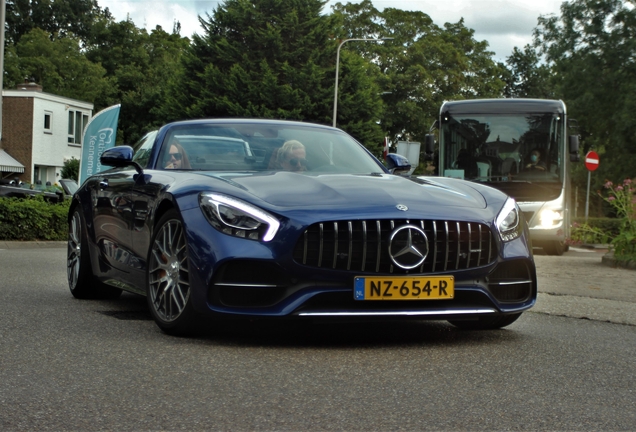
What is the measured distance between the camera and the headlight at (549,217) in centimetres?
1855

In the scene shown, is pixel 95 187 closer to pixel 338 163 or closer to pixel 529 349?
pixel 338 163

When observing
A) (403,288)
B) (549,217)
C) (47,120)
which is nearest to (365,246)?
(403,288)

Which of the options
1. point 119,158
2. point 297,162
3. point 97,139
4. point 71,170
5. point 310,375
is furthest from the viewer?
point 71,170

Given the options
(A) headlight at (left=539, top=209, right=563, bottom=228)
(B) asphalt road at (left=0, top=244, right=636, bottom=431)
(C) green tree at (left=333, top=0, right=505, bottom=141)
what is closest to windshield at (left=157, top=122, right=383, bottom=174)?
(B) asphalt road at (left=0, top=244, right=636, bottom=431)

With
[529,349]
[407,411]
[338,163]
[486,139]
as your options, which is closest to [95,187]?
[338,163]

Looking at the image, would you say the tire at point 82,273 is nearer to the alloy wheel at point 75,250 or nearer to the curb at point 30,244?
the alloy wheel at point 75,250

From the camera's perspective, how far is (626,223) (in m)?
15.2

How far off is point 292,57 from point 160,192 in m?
41.1

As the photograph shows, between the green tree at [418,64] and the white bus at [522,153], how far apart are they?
150 ft

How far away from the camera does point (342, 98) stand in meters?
47.8

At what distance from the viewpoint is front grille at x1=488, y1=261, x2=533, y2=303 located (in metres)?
5.83

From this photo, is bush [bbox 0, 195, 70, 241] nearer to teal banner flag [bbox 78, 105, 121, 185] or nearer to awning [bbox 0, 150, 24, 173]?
teal banner flag [bbox 78, 105, 121, 185]

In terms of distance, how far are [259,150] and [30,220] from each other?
1345 cm

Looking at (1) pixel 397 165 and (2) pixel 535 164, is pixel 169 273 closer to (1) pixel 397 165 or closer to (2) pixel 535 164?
(1) pixel 397 165
